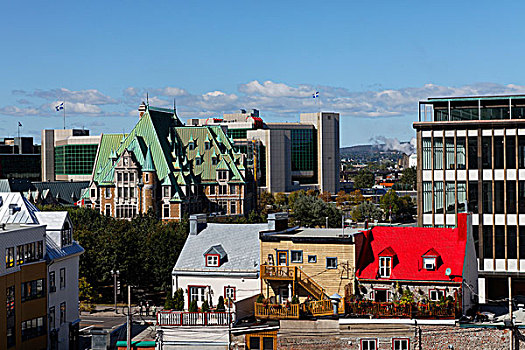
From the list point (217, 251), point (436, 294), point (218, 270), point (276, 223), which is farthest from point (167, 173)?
point (436, 294)

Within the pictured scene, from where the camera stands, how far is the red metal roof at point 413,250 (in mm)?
47031

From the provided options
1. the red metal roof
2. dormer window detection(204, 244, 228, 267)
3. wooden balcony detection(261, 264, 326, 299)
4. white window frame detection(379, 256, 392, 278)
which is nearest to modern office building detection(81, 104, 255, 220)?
dormer window detection(204, 244, 228, 267)

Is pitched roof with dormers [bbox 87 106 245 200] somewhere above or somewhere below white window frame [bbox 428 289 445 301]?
above

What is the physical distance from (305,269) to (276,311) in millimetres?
3275

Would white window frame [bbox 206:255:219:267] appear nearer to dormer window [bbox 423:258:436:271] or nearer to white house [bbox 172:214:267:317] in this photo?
white house [bbox 172:214:267:317]

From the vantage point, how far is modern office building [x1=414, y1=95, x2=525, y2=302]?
212 feet

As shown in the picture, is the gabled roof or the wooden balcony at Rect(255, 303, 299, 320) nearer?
the wooden balcony at Rect(255, 303, 299, 320)

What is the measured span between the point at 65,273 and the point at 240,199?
93.0 metres

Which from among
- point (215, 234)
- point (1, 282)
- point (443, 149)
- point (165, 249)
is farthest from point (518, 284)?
point (1, 282)

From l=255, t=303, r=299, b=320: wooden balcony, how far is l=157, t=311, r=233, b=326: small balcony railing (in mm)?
1549

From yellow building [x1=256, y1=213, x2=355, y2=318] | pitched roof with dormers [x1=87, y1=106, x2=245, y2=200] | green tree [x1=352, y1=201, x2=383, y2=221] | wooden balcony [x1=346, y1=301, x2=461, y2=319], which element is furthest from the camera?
green tree [x1=352, y1=201, x2=383, y2=221]

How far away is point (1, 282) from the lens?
5062 centimetres

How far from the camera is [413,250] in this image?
48.8 meters

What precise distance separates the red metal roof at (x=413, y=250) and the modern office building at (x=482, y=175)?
613 inches
